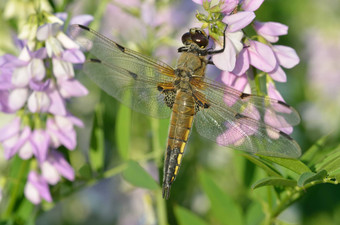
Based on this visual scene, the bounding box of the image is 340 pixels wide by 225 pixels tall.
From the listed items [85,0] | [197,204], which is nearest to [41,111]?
[197,204]

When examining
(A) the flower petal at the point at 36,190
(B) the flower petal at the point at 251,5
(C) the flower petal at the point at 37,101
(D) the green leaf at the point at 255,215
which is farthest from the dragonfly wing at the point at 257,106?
(A) the flower petal at the point at 36,190

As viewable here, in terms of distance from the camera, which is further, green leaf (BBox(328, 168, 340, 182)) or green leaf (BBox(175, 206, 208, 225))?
green leaf (BBox(175, 206, 208, 225))

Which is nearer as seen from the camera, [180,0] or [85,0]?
[180,0]

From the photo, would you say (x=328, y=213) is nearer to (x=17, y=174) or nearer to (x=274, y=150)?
(x=274, y=150)

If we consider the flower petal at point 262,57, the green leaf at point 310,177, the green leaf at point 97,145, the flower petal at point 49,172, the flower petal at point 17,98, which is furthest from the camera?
the green leaf at point 97,145

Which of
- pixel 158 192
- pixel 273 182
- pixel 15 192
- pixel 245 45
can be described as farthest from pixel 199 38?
pixel 15 192

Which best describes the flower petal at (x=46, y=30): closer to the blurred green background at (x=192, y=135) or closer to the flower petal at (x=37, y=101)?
the flower petal at (x=37, y=101)

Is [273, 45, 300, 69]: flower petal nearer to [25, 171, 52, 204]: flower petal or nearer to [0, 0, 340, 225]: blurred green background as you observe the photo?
[0, 0, 340, 225]: blurred green background

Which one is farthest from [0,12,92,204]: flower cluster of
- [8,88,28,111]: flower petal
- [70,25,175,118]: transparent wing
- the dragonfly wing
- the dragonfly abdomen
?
the dragonfly wing
